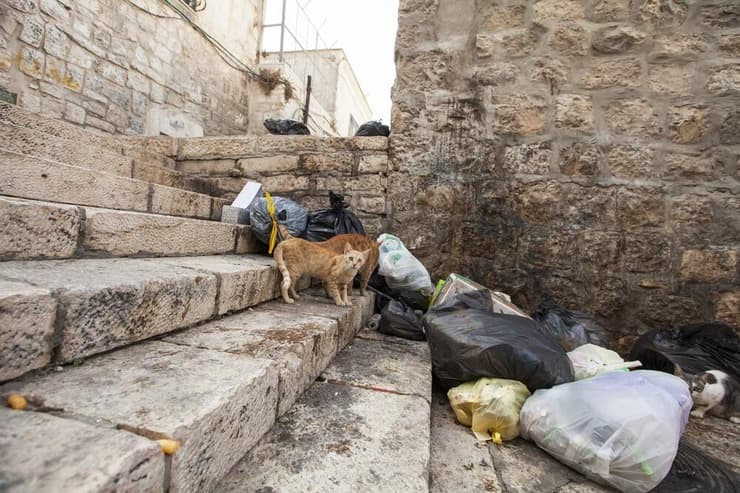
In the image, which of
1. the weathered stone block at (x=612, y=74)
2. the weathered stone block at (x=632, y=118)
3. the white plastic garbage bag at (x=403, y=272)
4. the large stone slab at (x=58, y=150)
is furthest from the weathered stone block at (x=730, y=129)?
the large stone slab at (x=58, y=150)

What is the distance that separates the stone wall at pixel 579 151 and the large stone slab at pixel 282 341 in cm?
190

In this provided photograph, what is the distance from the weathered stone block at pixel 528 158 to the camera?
3.34m

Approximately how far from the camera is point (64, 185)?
1.98 m

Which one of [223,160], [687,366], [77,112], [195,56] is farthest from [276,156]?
[195,56]

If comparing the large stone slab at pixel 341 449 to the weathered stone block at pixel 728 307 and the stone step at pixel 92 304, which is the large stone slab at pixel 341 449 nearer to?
the stone step at pixel 92 304

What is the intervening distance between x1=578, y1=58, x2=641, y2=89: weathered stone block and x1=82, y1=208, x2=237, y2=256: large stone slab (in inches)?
146

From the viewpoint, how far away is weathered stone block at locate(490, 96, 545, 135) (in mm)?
3365

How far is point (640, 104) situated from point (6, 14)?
7.20 metres

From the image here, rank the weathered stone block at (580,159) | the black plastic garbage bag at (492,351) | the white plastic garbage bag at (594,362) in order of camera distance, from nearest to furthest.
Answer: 1. the black plastic garbage bag at (492,351)
2. the white plastic garbage bag at (594,362)
3. the weathered stone block at (580,159)

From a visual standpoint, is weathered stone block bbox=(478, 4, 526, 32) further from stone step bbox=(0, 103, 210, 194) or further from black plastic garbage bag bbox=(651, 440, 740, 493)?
black plastic garbage bag bbox=(651, 440, 740, 493)

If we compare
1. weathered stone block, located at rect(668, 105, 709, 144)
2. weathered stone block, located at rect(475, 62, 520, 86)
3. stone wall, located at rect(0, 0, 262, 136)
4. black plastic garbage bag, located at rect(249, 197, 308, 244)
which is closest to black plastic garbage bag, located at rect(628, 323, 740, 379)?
weathered stone block, located at rect(668, 105, 709, 144)

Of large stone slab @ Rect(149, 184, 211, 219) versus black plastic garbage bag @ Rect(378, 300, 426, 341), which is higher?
large stone slab @ Rect(149, 184, 211, 219)

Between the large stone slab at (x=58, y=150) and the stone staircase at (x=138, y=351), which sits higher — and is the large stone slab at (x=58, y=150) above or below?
above

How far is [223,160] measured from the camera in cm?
400
